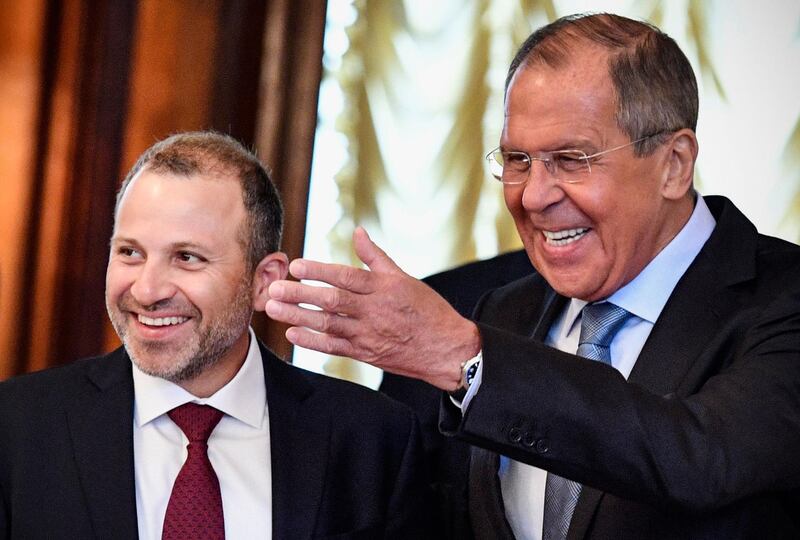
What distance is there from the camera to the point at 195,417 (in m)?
2.30

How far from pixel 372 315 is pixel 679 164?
0.87 metres

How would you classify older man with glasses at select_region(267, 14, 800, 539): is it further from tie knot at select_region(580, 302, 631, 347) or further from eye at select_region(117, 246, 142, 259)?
eye at select_region(117, 246, 142, 259)

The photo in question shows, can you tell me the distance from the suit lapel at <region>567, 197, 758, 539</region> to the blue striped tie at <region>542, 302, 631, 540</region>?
0.16ft

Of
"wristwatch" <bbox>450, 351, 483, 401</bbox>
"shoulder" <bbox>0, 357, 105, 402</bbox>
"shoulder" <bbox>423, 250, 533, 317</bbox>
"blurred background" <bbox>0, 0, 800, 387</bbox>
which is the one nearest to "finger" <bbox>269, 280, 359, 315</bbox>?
"wristwatch" <bbox>450, 351, 483, 401</bbox>

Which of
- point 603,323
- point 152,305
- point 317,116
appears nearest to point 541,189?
point 603,323

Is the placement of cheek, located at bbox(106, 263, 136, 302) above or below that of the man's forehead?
below

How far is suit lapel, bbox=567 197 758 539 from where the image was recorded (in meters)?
2.06

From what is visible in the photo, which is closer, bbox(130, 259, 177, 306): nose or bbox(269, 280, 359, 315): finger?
bbox(269, 280, 359, 315): finger

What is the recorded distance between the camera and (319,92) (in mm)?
3684

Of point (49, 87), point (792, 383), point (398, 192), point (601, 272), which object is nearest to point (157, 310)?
point (601, 272)

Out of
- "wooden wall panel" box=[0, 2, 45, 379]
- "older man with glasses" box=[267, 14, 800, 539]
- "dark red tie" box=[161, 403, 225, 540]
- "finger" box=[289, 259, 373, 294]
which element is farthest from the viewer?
"wooden wall panel" box=[0, 2, 45, 379]

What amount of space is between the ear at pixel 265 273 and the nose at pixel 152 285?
0.70 ft

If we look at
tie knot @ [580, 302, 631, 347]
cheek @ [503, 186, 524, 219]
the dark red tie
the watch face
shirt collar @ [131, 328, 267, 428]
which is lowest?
the dark red tie

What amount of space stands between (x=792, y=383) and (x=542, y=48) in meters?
0.74
